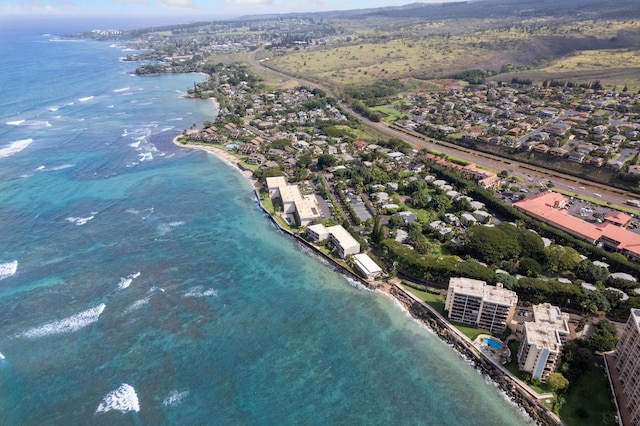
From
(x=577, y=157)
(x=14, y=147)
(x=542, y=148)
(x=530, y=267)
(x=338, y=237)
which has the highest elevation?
(x=577, y=157)

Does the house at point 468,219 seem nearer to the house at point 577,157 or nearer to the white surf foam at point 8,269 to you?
the house at point 577,157

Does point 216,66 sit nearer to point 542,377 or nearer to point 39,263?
point 39,263

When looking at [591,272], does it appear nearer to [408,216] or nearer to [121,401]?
[408,216]

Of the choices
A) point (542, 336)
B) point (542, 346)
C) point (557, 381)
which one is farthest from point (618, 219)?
point (557, 381)

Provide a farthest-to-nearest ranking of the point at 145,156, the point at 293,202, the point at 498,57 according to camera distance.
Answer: the point at 498,57 → the point at 145,156 → the point at 293,202

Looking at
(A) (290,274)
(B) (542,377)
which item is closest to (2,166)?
(A) (290,274)

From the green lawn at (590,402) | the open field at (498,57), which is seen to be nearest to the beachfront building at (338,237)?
Answer: the green lawn at (590,402)
